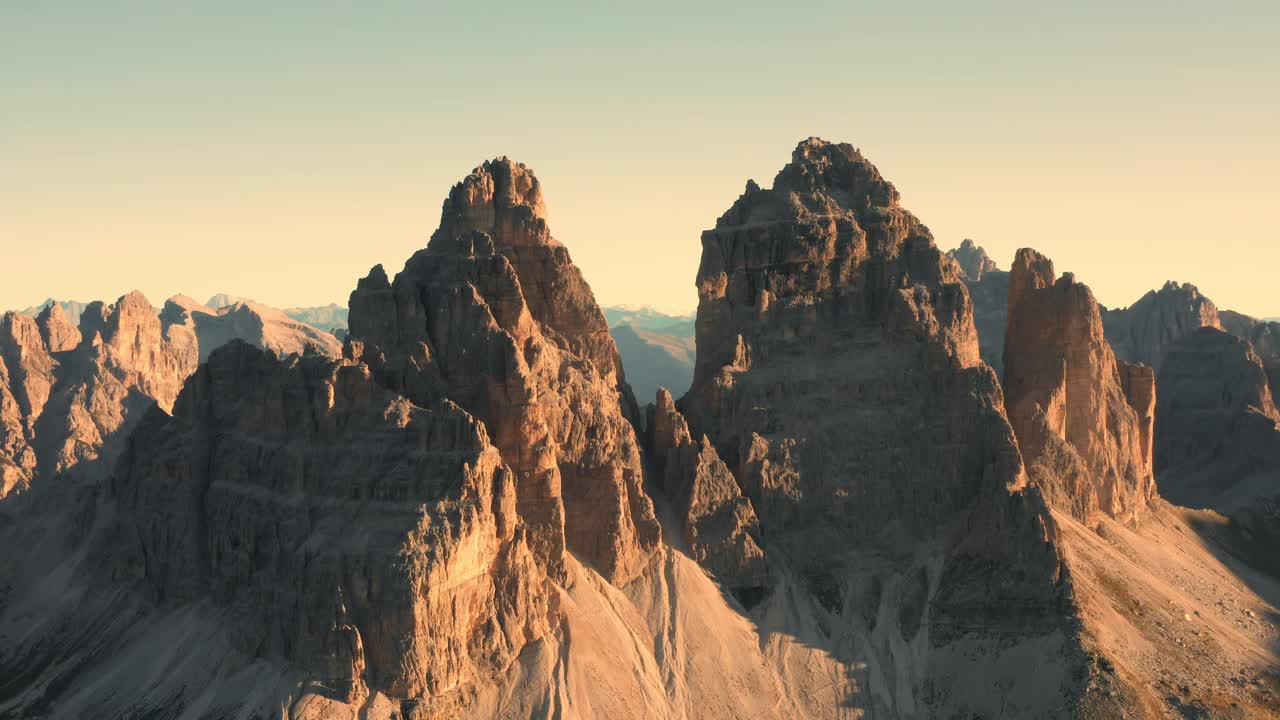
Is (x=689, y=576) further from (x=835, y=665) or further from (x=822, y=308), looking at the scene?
(x=822, y=308)

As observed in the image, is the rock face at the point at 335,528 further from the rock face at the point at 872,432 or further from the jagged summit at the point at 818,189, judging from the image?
Result: the jagged summit at the point at 818,189

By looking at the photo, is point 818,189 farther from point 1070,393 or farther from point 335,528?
point 335,528

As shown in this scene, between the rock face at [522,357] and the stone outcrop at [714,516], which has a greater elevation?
the rock face at [522,357]

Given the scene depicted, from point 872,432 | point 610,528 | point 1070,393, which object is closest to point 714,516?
point 610,528

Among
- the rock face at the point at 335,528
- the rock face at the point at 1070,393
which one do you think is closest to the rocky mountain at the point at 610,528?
the rock face at the point at 335,528

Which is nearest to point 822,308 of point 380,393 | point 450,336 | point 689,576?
point 689,576
